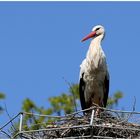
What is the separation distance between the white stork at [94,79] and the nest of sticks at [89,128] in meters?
2.12

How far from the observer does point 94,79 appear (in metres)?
10.7

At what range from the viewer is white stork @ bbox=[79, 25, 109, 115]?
10.6 m

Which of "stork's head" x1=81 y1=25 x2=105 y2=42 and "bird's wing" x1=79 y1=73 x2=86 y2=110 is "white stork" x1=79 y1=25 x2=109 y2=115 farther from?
"stork's head" x1=81 y1=25 x2=105 y2=42

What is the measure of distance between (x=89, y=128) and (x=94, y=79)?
2.72 meters

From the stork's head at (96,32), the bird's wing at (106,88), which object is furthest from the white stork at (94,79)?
the stork's head at (96,32)

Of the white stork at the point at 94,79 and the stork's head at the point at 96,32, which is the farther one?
the stork's head at the point at 96,32

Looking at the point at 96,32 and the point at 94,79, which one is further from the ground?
the point at 96,32

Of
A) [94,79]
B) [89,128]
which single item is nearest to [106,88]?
[94,79]

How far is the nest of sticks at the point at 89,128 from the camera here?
801cm

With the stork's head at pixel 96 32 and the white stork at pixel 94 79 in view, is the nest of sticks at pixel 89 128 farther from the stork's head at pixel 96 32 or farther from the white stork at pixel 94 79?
the stork's head at pixel 96 32

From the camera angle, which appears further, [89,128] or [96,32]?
[96,32]

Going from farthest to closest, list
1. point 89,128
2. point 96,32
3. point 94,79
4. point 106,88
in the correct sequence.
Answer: point 96,32
point 106,88
point 94,79
point 89,128

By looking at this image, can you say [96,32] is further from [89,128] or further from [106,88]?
[89,128]

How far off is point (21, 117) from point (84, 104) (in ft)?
9.33
